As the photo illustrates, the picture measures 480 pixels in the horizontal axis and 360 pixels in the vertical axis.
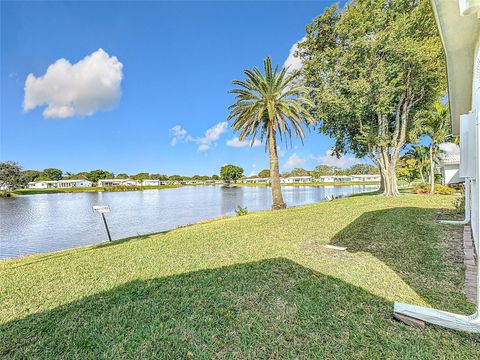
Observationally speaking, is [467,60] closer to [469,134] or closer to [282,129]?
[469,134]

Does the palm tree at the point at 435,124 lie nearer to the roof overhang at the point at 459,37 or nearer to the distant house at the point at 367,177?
the roof overhang at the point at 459,37

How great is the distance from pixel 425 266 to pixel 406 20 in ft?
50.7

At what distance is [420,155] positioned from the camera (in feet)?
90.7

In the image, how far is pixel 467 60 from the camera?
4.16 m

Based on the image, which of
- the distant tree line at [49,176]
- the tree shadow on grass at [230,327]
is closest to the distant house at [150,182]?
the distant tree line at [49,176]

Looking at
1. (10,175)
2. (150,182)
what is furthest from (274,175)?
(150,182)

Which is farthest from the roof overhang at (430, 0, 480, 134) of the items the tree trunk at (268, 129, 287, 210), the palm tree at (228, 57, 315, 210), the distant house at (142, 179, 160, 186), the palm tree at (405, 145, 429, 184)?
the distant house at (142, 179, 160, 186)

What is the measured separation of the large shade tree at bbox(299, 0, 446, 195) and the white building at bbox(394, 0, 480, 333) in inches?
402

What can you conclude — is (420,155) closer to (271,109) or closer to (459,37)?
(271,109)

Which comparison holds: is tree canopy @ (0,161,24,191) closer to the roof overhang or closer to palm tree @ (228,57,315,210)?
palm tree @ (228,57,315,210)

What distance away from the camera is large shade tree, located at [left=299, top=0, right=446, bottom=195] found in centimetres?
1399

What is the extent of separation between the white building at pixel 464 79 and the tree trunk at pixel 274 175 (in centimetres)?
1062

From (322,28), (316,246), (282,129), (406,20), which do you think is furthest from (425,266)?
(322,28)

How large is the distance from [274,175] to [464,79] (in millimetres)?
11622
